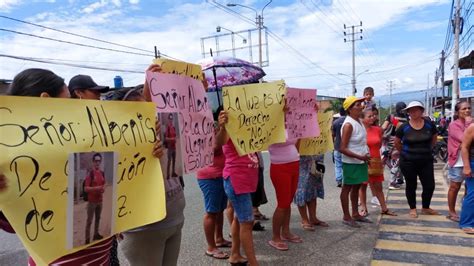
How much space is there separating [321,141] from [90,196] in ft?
11.9

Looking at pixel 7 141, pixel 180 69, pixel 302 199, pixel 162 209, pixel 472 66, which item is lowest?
pixel 302 199

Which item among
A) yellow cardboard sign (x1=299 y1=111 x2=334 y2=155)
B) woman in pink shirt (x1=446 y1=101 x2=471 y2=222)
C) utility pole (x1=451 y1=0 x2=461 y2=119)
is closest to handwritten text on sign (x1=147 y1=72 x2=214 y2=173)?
yellow cardboard sign (x1=299 y1=111 x2=334 y2=155)

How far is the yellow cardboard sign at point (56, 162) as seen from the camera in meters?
1.40

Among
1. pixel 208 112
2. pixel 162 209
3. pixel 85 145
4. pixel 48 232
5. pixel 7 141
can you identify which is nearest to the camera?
pixel 7 141

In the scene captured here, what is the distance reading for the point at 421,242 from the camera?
448 centimetres

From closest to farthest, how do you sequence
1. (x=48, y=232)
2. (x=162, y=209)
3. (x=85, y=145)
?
(x=48, y=232) < (x=85, y=145) < (x=162, y=209)

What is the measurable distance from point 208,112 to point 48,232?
4.81ft

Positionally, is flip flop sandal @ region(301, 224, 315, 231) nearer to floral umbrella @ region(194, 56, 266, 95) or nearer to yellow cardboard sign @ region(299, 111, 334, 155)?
yellow cardboard sign @ region(299, 111, 334, 155)

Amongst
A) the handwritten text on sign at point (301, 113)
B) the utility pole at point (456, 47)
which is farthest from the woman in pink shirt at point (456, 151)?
the utility pole at point (456, 47)

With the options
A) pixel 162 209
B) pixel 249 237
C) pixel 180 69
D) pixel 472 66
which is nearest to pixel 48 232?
pixel 162 209

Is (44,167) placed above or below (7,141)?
below

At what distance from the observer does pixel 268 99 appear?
3477mm

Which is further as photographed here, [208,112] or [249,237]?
[249,237]

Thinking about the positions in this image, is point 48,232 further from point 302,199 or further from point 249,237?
point 302,199
